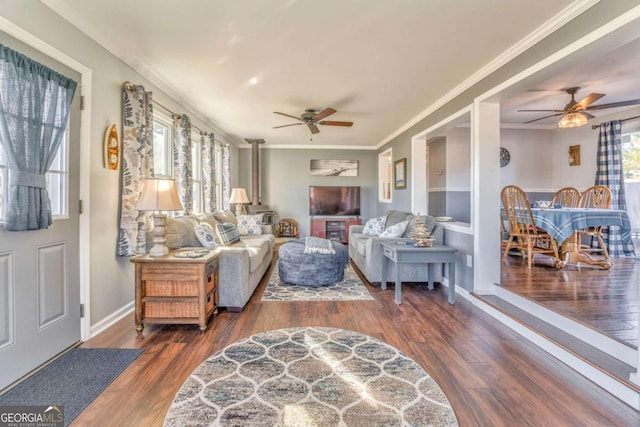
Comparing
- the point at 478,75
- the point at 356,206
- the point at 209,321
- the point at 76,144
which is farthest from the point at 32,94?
the point at 356,206

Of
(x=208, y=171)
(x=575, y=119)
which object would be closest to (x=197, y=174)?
(x=208, y=171)

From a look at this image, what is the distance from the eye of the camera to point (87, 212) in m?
2.35

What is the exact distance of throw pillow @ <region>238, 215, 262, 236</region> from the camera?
511cm

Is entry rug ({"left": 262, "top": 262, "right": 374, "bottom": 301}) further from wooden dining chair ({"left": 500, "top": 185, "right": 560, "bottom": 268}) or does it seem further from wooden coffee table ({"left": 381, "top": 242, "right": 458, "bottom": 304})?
wooden dining chair ({"left": 500, "top": 185, "right": 560, "bottom": 268})

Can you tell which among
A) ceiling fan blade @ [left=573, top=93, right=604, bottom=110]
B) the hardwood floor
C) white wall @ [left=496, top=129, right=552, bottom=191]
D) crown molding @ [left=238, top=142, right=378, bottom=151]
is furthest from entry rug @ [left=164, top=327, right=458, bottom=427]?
crown molding @ [left=238, top=142, right=378, bottom=151]

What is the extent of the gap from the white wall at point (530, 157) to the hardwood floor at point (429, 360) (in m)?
4.17

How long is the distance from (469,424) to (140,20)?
3443 millimetres

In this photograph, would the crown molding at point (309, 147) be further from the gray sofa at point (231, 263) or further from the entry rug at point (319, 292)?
the entry rug at point (319, 292)

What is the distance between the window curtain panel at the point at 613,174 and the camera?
4.65m

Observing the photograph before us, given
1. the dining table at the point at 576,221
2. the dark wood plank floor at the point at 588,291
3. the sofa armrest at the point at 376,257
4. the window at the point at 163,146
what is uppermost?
the window at the point at 163,146

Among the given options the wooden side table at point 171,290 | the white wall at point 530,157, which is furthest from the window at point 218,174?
the white wall at point 530,157

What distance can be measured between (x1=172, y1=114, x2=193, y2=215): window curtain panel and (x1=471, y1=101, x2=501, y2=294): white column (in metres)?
3.63

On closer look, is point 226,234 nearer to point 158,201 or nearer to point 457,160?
point 158,201

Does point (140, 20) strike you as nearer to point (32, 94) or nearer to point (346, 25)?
point (32, 94)
